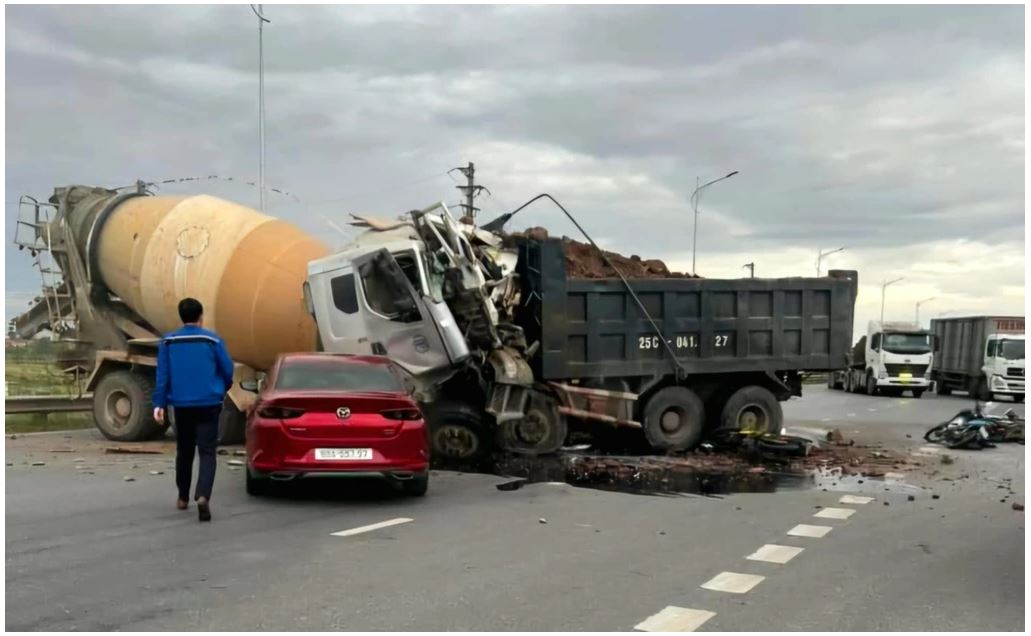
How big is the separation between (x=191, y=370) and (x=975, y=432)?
38.2ft

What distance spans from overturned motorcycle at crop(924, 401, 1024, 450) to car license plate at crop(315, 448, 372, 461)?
9812 millimetres

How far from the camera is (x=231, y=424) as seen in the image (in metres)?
13.5

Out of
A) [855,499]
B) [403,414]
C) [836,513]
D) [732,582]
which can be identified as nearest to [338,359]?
[403,414]

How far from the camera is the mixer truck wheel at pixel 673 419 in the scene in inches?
531

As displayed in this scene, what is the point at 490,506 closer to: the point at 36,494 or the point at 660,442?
the point at 36,494

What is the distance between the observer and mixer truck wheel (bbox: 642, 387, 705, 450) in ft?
44.3

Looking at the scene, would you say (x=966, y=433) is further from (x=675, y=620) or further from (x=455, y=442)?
(x=675, y=620)

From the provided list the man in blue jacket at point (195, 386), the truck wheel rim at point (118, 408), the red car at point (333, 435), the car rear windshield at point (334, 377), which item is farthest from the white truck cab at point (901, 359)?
the man in blue jacket at point (195, 386)

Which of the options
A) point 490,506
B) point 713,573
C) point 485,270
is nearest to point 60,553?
point 490,506

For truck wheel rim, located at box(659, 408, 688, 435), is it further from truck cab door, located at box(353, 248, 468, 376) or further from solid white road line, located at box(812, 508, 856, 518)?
solid white road line, located at box(812, 508, 856, 518)

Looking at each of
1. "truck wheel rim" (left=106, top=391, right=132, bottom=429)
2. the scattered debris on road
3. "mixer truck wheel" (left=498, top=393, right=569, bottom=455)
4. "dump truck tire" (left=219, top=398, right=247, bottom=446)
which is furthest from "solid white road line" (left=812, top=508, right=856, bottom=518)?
"truck wheel rim" (left=106, top=391, right=132, bottom=429)

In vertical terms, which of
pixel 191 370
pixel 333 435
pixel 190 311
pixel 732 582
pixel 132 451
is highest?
pixel 190 311

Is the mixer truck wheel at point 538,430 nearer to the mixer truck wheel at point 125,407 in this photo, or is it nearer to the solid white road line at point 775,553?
the mixer truck wheel at point 125,407

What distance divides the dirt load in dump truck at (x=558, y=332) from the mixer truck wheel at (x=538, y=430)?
0.02m
